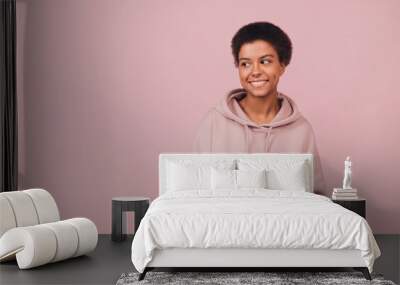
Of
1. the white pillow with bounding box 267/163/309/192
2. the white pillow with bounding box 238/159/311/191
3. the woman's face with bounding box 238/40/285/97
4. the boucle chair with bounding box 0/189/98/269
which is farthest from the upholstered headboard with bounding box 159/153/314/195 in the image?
the boucle chair with bounding box 0/189/98/269

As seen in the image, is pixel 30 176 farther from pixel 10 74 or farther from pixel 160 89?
pixel 160 89

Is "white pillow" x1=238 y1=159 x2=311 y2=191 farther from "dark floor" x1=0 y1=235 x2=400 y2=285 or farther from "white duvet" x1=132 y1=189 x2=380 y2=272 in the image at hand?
"white duvet" x1=132 y1=189 x2=380 y2=272

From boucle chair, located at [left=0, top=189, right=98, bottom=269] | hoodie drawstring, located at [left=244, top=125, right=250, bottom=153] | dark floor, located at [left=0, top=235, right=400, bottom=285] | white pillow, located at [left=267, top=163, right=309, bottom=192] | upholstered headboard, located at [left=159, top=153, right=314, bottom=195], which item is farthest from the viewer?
hoodie drawstring, located at [left=244, top=125, right=250, bottom=153]

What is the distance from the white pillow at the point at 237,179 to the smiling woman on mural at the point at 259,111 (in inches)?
28.6

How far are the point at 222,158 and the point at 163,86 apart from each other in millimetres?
1049

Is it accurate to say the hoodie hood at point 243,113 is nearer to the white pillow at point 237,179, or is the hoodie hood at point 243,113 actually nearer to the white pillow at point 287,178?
the white pillow at point 287,178

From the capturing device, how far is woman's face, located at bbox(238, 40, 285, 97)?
7395 millimetres

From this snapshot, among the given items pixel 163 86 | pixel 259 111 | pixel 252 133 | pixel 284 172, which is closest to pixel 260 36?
pixel 259 111

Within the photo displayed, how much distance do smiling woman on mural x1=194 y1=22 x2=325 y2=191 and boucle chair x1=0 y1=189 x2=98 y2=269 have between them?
6.60 feet

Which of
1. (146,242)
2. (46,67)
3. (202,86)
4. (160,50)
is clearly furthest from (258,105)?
(146,242)

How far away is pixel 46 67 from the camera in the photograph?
7.45m

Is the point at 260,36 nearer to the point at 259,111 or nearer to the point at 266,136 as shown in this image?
the point at 259,111

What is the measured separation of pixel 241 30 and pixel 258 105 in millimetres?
853

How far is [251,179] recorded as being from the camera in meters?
6.64
